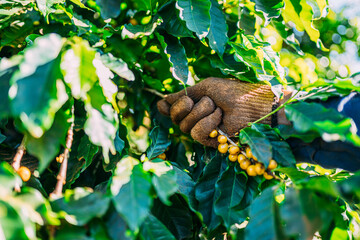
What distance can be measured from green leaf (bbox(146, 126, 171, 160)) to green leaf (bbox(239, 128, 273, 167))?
0.37m

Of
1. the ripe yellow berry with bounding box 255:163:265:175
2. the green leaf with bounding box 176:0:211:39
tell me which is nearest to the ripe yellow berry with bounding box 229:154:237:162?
the ripe yellow berry with bounding box 255:163:265:175

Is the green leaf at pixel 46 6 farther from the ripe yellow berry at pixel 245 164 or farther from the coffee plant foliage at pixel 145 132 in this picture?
the ripe yellow berry at pixel 245 164

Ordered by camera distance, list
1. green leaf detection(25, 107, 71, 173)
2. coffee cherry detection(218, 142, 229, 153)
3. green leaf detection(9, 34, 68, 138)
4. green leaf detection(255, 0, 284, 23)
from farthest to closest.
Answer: green leaf detection(255, 0, 284, 23), coffee cherry detection(218, 142, 229, 153), green leaf detection(25, 107, 71, 173), green leaf detection(9, 34, 68, 138)

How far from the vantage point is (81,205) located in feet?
2.52

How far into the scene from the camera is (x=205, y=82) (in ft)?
4.47

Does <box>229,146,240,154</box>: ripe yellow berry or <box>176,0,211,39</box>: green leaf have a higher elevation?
<box>176,0,211,39</box>: green leaf

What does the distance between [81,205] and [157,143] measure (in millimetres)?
571

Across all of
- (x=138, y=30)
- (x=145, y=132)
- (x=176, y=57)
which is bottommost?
(x=145, y=132)

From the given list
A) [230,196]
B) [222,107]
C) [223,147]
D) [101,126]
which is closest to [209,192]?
[230,196]

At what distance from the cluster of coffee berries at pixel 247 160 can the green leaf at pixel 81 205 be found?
53 cm

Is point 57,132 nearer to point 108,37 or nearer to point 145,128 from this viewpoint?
point 108,37

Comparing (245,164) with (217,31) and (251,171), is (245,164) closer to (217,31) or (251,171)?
(251,171)

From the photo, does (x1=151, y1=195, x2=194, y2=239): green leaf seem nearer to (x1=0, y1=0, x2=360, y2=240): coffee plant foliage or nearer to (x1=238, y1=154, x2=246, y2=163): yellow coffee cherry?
(x1=0, y1=0, x2=360, y2=240): coffee plant foliage

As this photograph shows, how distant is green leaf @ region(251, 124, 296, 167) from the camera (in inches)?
40.4
